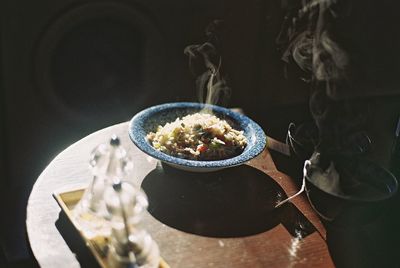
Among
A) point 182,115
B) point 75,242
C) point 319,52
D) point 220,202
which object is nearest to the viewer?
point 75,242

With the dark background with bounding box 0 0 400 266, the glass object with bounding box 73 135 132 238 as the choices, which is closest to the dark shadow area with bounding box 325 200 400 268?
the glass object with bounding box 73 135 132 238

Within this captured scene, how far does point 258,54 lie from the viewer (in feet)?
14.2

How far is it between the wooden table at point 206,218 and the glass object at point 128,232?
103 millimetres

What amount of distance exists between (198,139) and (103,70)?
1975mm

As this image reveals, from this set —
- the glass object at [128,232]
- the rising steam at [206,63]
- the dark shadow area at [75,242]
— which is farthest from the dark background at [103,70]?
the glass object at [128,232]

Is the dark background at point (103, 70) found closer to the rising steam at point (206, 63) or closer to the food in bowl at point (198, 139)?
the rising steam at point (206, 63)

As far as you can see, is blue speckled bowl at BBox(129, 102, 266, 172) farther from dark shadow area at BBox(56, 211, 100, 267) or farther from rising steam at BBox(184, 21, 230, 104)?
rising steam at BBox(184, 21, 230, 104)

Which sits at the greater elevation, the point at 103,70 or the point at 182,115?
the point at 182,115

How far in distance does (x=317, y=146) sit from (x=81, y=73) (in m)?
2.24

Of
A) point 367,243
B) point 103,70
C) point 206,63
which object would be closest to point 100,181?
point 367,243

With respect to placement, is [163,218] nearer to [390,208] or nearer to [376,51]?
[390,208]

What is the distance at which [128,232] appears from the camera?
1.60 metres

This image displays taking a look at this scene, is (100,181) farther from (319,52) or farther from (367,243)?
(319,52)

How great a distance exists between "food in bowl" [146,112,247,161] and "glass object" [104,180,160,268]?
51cm
